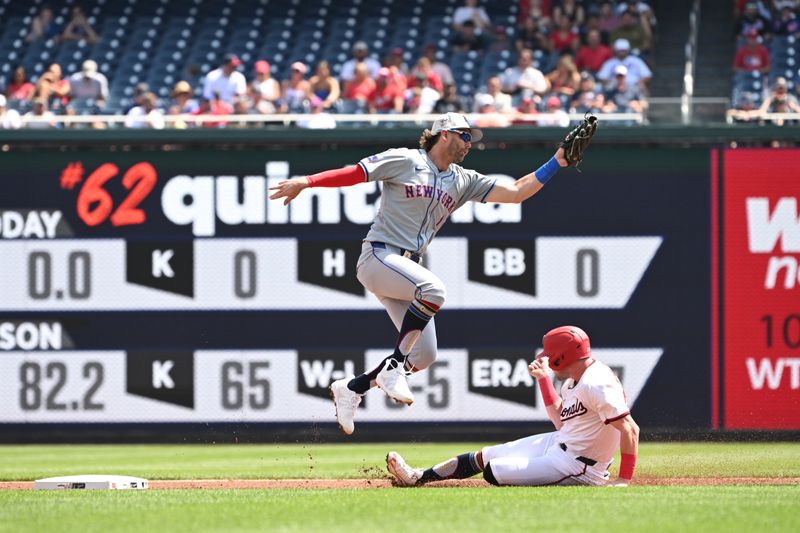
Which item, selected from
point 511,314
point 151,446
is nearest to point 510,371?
point 511,314

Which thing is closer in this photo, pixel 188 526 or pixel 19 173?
pixel 188 526

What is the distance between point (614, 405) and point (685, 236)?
5636 millimetres

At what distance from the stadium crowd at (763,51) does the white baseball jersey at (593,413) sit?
7.29 meters

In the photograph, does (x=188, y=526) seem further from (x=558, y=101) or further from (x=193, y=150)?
(x=558, y=101)

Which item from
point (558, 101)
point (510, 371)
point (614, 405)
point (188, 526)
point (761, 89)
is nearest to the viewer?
point (188, 526)

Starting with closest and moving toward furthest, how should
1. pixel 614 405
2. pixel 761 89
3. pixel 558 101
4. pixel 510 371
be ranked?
pixel 614 405 → pixel 510 371 → pixel 558 101 → pixel 761 89

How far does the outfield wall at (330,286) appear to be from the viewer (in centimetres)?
1323

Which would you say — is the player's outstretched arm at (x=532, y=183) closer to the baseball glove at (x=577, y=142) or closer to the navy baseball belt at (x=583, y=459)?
the baseball glove at (x=577, y=142)

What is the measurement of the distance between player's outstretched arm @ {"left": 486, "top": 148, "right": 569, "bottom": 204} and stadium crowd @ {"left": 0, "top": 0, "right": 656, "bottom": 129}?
13.5 feet

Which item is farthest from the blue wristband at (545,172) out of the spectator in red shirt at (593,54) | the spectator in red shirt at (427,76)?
the spectator in red shirt at (593,54)

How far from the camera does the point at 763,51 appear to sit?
16906 mm

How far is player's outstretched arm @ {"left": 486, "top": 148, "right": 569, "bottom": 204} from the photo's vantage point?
9.00 metres

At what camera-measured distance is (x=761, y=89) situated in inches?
637

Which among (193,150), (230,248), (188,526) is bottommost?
(188,526)
